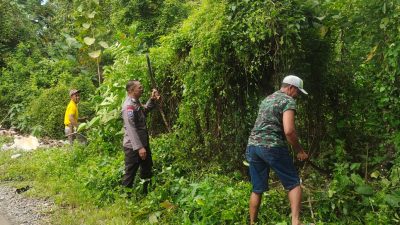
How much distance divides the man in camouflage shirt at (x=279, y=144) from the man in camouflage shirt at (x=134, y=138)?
203cm

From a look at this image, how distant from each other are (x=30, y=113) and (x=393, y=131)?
12025 millimetres

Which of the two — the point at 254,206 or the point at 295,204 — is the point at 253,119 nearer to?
the point at 254,206

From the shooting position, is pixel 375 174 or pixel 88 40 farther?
pixel 88 40

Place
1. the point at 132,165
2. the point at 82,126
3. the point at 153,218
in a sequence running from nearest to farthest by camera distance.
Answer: the point at 153,218, the point at 132,165, the point at 82,126

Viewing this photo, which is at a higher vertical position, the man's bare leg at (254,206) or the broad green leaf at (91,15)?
the broad green leaf at (91,15)

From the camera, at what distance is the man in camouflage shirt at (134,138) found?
625 centimetres

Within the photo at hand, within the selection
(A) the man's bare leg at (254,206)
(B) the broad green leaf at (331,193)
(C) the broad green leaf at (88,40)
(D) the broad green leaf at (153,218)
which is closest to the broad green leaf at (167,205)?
(D) the broad green leaf at (153,218)

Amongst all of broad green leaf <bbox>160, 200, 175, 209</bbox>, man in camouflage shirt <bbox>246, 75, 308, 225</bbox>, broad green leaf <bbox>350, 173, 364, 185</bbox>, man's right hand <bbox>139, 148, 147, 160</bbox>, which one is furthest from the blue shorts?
man's right hand <bbox>139, 148, 147, 160</bbox>

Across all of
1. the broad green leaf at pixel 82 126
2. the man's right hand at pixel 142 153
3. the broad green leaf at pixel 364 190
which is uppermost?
the broad green leaf at pixel 82 126

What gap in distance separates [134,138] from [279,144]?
240 cm

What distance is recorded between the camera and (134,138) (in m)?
6.23

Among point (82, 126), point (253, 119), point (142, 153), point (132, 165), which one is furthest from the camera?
point (82, 126)

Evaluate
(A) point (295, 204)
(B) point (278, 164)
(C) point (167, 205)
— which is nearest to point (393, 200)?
(A) point (295, 204)

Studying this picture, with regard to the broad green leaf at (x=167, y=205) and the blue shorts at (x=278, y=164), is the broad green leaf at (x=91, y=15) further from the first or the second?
the blue shorts at (x=278, y=164)
